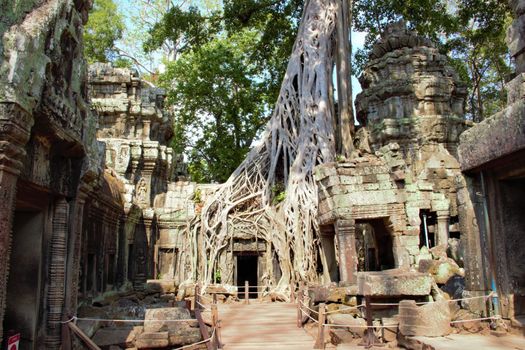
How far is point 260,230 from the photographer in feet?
43.9

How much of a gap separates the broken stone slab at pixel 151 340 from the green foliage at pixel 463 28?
12.2m

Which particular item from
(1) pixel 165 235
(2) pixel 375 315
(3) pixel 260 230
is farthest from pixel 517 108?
(1) pixel 165 235

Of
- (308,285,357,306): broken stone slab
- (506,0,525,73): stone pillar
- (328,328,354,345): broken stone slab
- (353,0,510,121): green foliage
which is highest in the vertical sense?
(353,0,510,121): green foliage

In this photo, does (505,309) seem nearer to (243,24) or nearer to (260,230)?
(260,230)

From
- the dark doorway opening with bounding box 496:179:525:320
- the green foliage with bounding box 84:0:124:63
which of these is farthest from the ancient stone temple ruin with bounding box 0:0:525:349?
the green foliage with bounding box 84:0:124:63

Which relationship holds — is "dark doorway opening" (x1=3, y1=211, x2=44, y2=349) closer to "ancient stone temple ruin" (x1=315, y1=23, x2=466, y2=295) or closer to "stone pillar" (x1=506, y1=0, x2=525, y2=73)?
"ancient stone temple ruin" (x1=315, y1=23, x2=466, y2=295)

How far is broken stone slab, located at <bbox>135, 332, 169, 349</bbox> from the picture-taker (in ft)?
17.5

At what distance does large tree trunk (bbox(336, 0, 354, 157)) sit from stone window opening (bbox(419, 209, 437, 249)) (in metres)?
3.35

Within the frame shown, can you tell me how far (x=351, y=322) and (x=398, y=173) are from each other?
3.51 meters

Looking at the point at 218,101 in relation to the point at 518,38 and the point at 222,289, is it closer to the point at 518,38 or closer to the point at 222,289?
the point at 222,289

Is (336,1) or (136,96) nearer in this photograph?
(136,96)

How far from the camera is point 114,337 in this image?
5.56 meters

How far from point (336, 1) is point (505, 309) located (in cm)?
1315

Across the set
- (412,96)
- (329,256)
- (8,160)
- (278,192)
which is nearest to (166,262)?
(278,192)
